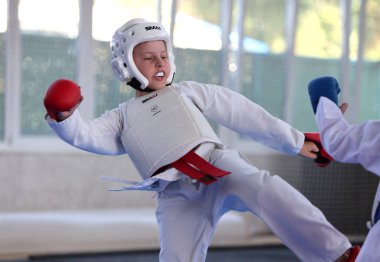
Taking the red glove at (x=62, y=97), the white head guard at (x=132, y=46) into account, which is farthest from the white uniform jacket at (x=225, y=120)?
the red glove at (x=62, y=97)

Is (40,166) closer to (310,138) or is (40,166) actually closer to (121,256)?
(121,256)

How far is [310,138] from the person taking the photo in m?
2.75

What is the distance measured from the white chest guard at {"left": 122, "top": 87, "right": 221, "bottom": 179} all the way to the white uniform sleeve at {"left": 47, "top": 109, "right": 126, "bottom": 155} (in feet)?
0.20

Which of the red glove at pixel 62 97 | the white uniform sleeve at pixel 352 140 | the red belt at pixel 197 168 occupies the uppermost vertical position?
the red glove at pixel 62 97

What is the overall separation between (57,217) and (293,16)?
282cm

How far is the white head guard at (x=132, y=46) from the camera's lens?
101 inches

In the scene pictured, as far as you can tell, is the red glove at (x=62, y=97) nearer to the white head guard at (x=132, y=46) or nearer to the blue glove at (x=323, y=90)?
the white head guard at (x=132, y=46)

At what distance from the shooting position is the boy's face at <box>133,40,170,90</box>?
8.47ft

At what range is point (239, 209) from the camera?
246 cm

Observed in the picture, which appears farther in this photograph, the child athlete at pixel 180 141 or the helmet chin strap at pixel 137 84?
the helmet chin strap at pixel 137 84

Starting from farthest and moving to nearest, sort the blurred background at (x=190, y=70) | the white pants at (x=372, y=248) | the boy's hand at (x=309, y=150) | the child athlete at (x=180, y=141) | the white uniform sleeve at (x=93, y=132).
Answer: the blurred background at (x=190, y=70) → the boy's hand at (x=309, y=150) → the white uniform sleeve at (x=93, y=132) → the child athlete at (x=180, y=141) → the white pants at (x=372, y=248)

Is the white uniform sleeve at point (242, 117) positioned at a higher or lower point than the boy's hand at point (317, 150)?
higher

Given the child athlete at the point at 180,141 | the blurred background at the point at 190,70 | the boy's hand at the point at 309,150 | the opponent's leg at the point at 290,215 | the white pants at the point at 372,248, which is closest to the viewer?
the white pants at the point at 372,248

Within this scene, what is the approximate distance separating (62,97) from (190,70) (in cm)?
369
